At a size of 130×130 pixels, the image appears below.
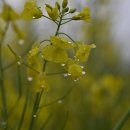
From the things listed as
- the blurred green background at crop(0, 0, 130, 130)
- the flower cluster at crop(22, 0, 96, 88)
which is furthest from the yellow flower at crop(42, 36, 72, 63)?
the blurred green background at crop(0, 0, 130, 130)

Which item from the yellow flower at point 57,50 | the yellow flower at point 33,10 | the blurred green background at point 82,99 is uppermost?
the yellow flower at point 33,10

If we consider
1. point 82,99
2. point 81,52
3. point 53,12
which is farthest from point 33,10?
point 82,99

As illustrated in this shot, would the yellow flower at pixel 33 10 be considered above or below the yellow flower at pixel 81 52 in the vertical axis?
above

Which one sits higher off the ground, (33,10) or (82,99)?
(33,10)

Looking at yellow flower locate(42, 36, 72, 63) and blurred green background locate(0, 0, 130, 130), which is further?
blurred green background locate(0, 0, 130, 130)

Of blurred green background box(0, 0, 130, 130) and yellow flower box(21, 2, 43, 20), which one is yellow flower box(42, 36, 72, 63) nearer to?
yellow flower box(21, 2, 43, 20)

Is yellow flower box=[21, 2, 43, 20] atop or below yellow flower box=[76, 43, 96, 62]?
atop

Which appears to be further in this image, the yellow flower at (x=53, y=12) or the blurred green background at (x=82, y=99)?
the blurred green background at (x=82, y=99)

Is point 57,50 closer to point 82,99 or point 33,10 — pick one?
point 33,10

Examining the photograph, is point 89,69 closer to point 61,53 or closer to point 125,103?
point 125,103

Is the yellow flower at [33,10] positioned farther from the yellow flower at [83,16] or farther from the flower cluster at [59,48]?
the yellow flower at [83,16]

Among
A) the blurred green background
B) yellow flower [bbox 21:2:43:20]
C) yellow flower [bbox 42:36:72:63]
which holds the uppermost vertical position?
yellow flower [bbox 21:2:43:20]

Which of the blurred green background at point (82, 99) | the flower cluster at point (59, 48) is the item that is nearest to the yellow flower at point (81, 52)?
the flower cluster at point (59, 48)
